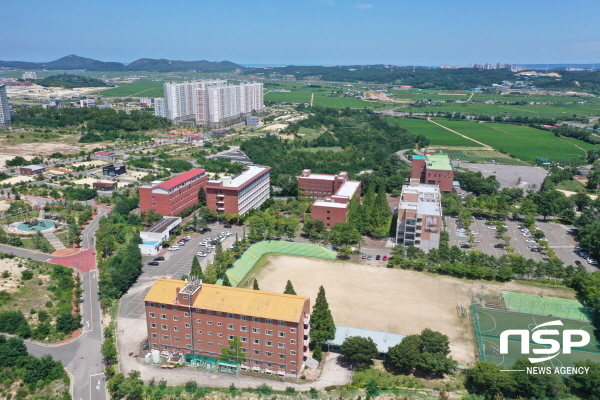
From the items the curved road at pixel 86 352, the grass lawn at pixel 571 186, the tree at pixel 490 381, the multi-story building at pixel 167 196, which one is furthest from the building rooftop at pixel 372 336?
the grass lawn at pixel 571 186

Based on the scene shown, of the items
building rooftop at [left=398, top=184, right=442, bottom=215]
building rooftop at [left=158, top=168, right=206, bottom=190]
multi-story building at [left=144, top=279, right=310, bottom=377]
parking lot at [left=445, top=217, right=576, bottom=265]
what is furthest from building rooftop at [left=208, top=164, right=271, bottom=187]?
multi-story building at [left=144, top=279, right=310, bottom=377]

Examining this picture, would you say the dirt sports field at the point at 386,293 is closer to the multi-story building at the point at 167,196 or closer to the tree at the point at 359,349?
the tree at the point at 359,349

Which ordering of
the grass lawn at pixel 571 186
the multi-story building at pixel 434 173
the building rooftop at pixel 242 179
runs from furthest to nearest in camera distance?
the grass lawn at pixel 571 186 < the multi-story building at pixel 434 173 < the building rooftop at pixel 242 179

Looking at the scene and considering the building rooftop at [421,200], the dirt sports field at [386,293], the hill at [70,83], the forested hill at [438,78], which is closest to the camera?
the dirt sports field at [386,293]

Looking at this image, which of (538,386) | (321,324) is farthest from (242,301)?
(538,386)

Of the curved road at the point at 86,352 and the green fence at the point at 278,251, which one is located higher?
the green fence at the point at 278,251

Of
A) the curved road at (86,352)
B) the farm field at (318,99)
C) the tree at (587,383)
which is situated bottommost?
the curved road at (86,352)

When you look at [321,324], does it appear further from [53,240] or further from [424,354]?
[53,240]

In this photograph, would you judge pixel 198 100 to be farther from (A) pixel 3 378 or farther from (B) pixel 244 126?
(A) pixel 3 378
